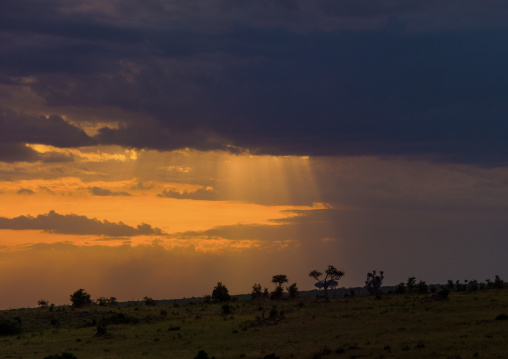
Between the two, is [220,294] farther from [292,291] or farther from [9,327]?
[9,327]

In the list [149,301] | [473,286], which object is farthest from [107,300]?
[473,286]

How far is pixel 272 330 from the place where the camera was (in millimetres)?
67500

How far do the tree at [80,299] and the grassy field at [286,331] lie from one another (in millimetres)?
7882

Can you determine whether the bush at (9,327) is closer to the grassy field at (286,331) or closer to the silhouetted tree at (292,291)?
the grassy field at (286,331)

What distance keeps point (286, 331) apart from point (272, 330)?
2.04 m

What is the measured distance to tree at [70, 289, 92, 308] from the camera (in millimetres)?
103625

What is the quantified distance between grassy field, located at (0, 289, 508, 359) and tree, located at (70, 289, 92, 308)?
7882 mm

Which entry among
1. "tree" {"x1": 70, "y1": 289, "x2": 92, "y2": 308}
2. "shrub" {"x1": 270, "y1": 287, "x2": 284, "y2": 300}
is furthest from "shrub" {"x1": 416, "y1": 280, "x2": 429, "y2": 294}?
"tree" {"x1": 70, "y1": 289, "x2": 92, "y2": 308}

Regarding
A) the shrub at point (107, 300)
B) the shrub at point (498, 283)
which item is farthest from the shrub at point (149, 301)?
the shrub at point (498, 283)

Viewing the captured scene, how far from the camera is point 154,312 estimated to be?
91.6m

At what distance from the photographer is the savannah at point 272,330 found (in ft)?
159

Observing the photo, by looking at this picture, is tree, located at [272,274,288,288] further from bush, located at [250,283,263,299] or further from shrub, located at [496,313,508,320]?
shrub, located at [496,313,508,320]

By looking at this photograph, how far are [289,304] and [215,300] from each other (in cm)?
2224

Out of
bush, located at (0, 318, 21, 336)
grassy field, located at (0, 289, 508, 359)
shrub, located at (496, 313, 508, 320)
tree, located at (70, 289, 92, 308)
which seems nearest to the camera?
grassy field, located at (0, 289, 508, 359)
